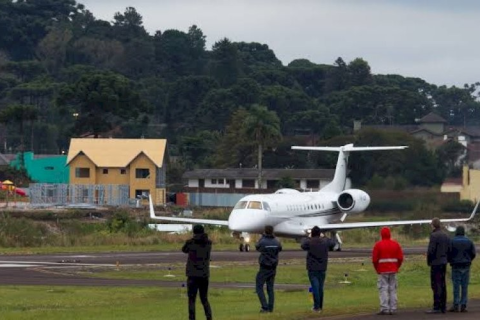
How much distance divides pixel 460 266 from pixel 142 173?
284 ft

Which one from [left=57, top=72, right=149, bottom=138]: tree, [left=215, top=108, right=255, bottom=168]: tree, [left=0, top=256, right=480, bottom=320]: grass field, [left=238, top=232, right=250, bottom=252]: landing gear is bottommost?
[left=238, top=232, right=250, bottom=252]: landing gear

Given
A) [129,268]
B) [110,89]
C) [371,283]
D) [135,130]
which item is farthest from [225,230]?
[135,130]

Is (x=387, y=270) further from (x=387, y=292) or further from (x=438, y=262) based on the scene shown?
(x=438, y=262)

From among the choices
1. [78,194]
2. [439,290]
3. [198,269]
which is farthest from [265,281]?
[78,194]

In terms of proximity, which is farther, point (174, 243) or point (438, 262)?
point (174, 243)

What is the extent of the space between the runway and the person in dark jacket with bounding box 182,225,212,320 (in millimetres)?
12084

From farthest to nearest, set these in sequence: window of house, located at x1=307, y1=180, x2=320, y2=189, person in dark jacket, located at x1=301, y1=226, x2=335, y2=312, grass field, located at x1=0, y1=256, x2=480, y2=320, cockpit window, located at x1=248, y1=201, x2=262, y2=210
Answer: window of house, located at x1=307, y1=180, x2=320, y2=189 < cockpit window, located at x1=248, y1=201, x2=262, y2=210 < grass field, located at x1=0, y1=256, x2=480, y2=320 < person in dark jacket, located at x1=301, y1=226, x2=335, y2=312

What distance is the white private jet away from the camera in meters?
64.6

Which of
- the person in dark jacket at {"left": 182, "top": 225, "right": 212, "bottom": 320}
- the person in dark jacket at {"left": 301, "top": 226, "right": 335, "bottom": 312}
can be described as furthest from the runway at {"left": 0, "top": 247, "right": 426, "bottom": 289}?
→ the person in dark jacket at {"left": 182, "top": 225, "right": 212, "bottom": 320}

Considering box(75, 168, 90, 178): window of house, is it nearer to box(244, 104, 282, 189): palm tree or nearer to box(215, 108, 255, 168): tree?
box(244, 104, 282, 189): palm tree

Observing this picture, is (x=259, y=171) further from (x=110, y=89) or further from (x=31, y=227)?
(x=31, y=227)

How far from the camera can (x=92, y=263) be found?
5281 cm

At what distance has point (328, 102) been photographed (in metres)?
198

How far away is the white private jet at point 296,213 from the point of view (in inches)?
2544
